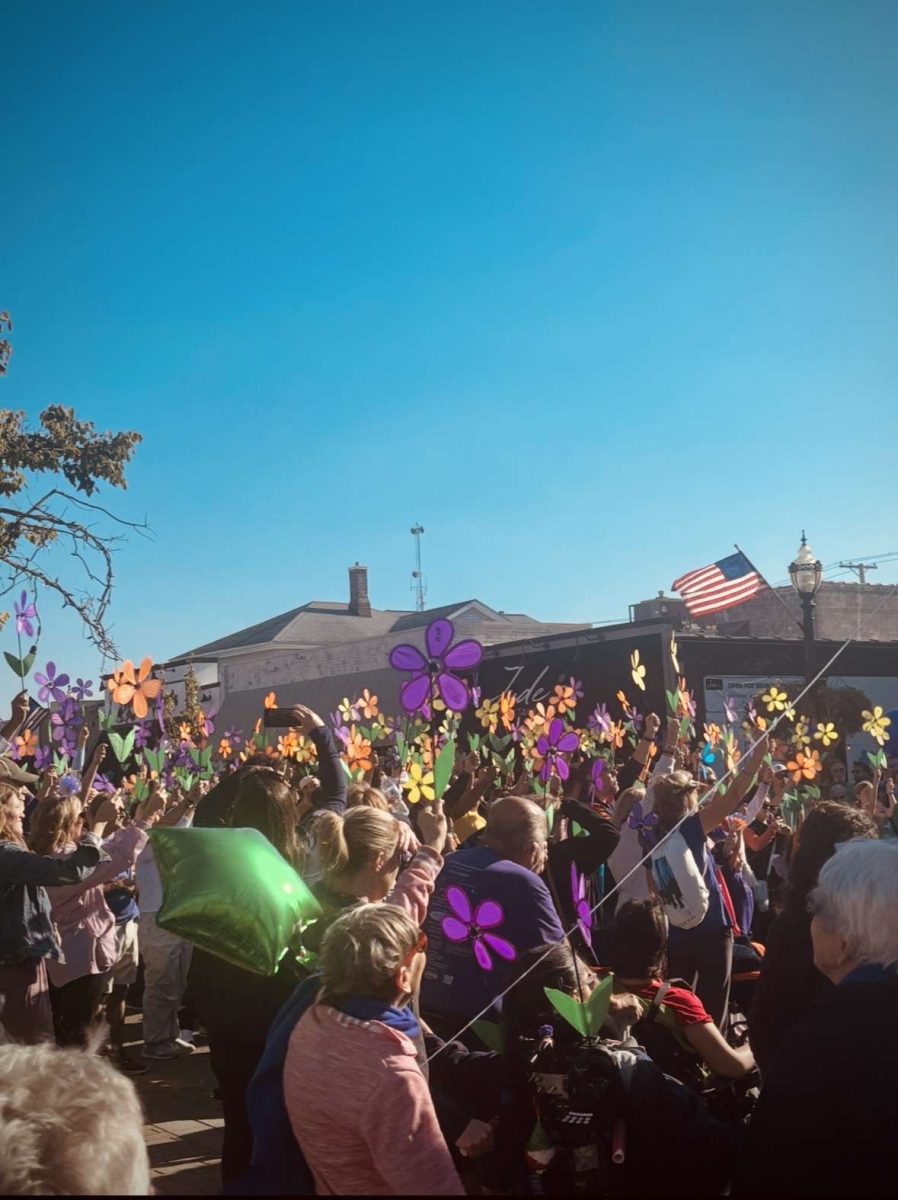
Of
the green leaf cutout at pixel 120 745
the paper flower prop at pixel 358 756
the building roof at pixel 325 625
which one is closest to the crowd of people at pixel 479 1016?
the green leaf cutout at pixel 120 745

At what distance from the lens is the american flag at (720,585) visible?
15.9 metres

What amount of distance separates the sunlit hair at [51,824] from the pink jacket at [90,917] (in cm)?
34

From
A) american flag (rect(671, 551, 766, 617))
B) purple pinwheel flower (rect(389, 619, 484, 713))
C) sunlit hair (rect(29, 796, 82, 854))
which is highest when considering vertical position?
american flag (rect(671, 551, 766, 617))

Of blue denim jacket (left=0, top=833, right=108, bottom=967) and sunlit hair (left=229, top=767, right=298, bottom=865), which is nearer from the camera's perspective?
sunlit hair (left=229, top=767, right=298, bottom=865)

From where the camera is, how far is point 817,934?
2.35 m

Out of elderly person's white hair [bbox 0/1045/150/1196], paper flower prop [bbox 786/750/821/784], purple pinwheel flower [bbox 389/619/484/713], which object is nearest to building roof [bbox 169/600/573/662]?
paper flower prop [bbox 786/750/821/784]

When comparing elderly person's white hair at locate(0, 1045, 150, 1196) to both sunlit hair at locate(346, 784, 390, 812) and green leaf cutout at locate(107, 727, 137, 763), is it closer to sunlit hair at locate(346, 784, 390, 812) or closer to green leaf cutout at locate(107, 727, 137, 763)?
sunlit hair at locate(346, 784, 390, 812)

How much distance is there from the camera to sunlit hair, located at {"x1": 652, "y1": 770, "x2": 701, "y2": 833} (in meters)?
4.79

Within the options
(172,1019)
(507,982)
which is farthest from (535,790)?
(507,982)

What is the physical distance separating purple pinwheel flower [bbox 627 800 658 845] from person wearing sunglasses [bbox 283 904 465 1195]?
9.67 ft

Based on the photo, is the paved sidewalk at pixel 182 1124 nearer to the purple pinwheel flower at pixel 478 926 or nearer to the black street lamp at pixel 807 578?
the purple pinwheel flower at pixel 478 926

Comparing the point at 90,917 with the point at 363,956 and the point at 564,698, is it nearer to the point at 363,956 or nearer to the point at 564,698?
the point at 363,956

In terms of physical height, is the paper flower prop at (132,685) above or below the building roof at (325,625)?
below

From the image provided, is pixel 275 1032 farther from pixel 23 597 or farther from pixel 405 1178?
pixel 23 597
